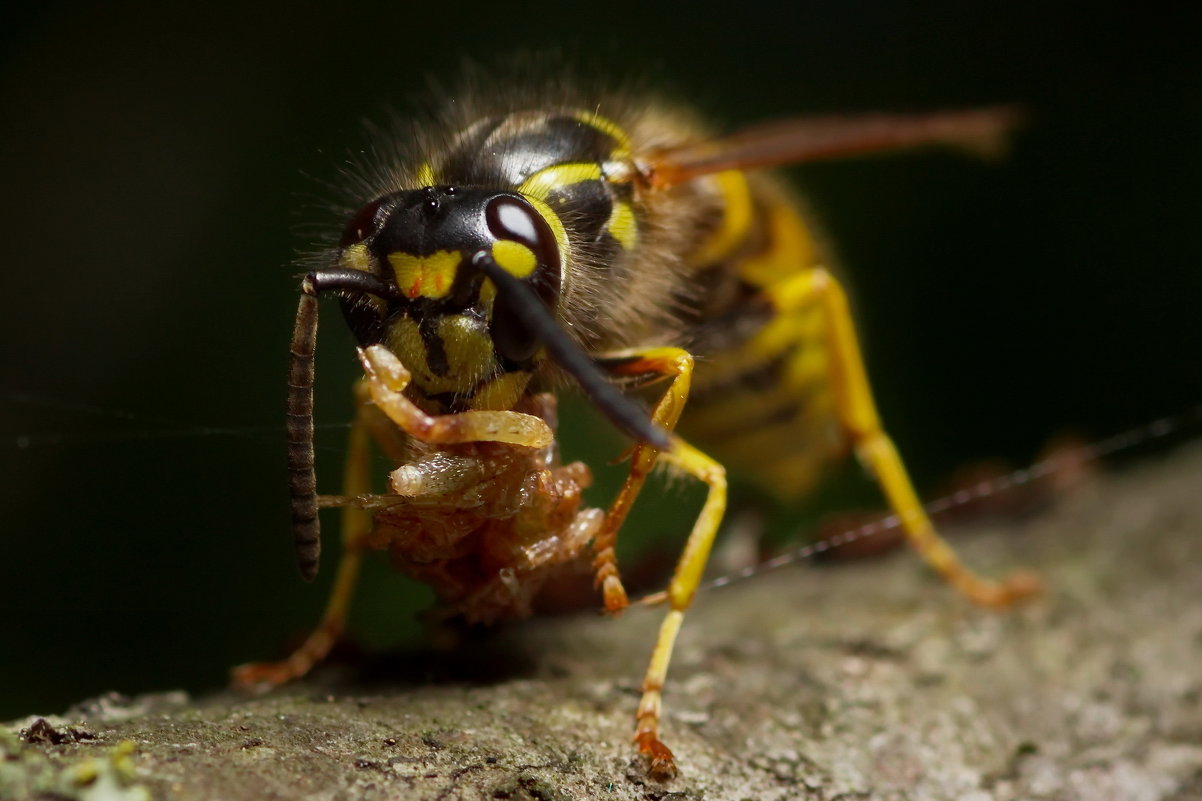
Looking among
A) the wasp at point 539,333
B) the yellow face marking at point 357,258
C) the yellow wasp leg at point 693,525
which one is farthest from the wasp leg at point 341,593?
the yellow wasp leg at point 693,525

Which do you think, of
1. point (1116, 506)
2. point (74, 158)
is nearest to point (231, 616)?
point (74, 158)

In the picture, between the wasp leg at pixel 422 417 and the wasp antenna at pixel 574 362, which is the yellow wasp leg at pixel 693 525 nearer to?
the wasp leg at pixel 422 417

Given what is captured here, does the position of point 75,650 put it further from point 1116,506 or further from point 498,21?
point 1116,506

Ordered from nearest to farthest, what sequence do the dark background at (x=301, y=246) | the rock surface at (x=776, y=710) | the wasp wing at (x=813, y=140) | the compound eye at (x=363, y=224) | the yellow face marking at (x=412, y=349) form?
1. the rock surface at (x=776, y=710)
2. the yellow face marking at (x=412, y=349)
3. the compound eye at (x=363, y=224)
4. the wasp wing at (x=813, y=140)
5. the dark background at (x=301, y=246)

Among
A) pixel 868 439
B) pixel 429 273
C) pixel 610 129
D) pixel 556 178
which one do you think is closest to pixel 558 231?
pixel 556 178

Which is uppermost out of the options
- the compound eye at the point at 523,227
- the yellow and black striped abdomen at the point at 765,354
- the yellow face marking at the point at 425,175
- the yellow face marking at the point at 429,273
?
the yellow and black striped abdomen at the point at 765,354

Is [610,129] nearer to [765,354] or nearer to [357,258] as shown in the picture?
[357,258]
